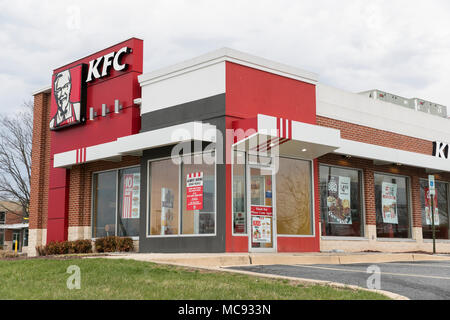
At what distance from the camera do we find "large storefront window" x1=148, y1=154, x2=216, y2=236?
1493 centimetres

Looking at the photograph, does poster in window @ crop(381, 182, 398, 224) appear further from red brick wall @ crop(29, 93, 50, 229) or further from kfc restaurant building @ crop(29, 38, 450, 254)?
red brick wall @ crop(29, 93, 50, 229)

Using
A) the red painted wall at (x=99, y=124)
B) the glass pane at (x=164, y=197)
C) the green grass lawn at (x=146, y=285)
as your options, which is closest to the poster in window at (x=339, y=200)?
the glass pane at (x=164, y=197)

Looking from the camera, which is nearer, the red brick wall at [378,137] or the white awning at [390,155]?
the white awning at [390,155]

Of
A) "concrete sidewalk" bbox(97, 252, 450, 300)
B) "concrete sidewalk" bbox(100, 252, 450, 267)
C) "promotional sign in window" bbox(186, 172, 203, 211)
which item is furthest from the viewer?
"promotional sign in window" bbox(186, 172, 203, 211)

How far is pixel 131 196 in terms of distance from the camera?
1806 cm

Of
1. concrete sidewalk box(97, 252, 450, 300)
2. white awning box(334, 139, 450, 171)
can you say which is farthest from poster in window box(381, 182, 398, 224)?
concrete sidewalk box(97, 252, 450, 300)

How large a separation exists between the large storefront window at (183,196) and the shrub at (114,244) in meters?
1.21

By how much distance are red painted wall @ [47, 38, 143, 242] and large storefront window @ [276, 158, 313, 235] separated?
194 inches

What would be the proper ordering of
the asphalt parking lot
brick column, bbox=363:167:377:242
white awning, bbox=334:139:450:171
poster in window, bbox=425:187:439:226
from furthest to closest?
poster in window, bbox=425:187:439:226, brick column, bbox=363:167:377:242, white awning, bbox=334:139:450:171, the asphalt parking lot

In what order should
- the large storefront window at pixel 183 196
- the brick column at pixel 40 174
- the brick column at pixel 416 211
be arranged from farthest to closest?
the brick column at pixel 40 174
the brick column at pixel 416 211
the large storefront window at pixel 183 196

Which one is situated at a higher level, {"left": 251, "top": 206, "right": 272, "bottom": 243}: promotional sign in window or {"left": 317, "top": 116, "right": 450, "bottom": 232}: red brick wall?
{"left": 317, "top": 116, "right": 450, "bottom": 232}: red brick wall

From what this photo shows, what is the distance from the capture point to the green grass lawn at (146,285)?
7145 mm

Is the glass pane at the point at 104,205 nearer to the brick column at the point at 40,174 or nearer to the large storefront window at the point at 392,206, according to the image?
the brick column at the point at 40,174

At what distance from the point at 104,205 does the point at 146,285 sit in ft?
38.0
